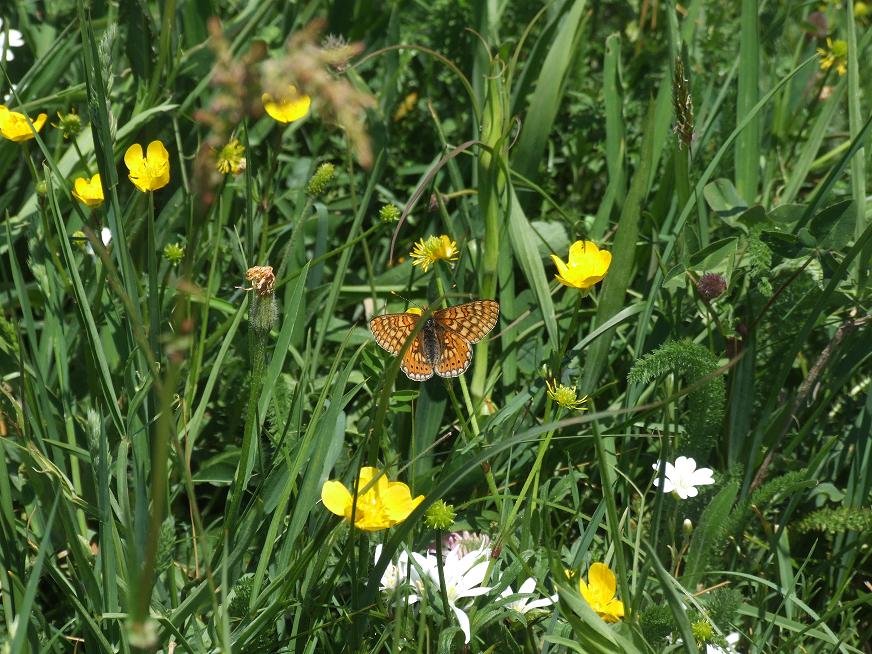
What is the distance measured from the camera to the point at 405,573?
1.72 metres

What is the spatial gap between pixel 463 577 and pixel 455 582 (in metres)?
0.02

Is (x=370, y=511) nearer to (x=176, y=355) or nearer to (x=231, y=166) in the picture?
(x=176, y=355)

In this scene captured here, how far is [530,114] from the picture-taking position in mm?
2660

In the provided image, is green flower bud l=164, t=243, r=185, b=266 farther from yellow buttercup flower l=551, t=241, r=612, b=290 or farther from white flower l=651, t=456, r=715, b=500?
white flower l=651, t=456, r=715, b=500

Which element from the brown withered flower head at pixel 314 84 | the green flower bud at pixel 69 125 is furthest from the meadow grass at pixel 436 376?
the green flower bud at pixel 69 125

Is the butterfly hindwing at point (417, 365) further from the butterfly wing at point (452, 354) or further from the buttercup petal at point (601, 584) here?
the buttercup petal at point (601, 584)

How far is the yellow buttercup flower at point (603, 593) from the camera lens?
1.65 metres

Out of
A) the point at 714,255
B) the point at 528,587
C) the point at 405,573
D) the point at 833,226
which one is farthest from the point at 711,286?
the point at 405,573

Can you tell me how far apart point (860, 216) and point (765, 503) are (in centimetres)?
68

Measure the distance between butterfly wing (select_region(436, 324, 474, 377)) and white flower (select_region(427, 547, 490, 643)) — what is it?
454mm

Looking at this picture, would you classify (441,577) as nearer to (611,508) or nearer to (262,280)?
(611,508)

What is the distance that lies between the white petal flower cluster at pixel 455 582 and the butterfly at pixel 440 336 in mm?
414

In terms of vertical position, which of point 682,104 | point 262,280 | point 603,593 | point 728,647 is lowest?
point 728,647

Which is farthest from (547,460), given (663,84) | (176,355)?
(176,355)
